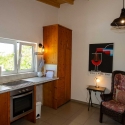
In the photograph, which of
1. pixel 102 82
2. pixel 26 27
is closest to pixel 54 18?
pixel 26 27

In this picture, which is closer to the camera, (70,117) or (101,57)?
(70,117)

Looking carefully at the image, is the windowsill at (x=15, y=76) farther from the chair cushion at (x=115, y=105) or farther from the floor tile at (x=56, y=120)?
the chair cushion at (x=115, y=105)

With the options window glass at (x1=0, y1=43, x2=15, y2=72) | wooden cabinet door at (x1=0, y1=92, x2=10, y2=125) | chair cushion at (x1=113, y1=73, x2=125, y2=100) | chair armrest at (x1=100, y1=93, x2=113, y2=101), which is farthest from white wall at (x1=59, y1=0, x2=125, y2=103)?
wooden cabinet door at (x1=0, y1=92, x2=10, y2=125)

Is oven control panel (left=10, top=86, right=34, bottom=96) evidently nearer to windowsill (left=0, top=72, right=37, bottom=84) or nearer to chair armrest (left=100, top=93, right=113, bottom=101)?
windowsill (left=0, top=72, right=37, bottom=84)

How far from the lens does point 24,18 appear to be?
302cm

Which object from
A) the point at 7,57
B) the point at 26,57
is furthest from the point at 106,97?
the point at 7,57

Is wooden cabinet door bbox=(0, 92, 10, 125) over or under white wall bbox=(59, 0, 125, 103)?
under

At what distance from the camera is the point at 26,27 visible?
308 centimetres

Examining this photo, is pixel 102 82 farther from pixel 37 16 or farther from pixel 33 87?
pixel 37 16

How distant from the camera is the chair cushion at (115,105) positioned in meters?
2.43

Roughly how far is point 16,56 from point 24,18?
3.24 ft

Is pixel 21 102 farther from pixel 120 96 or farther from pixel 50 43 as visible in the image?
pixel 120 96

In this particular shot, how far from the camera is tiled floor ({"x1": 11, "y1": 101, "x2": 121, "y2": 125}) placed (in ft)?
8.83

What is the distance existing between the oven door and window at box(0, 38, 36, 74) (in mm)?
809
